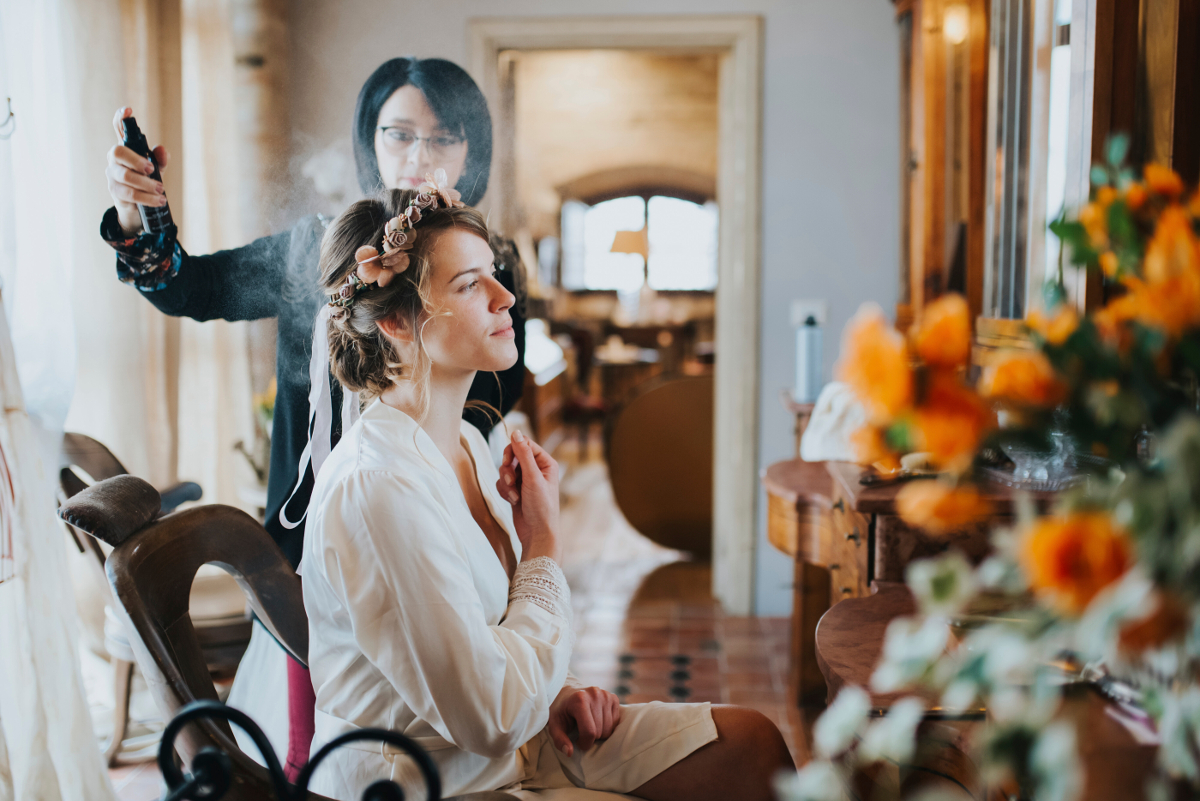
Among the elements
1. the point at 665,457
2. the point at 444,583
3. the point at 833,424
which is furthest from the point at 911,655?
the point at 665,457

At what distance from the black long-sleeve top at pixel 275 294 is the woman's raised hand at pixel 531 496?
0.85ft

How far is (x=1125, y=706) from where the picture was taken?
0.72 meters

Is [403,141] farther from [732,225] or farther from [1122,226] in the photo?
[732,225]

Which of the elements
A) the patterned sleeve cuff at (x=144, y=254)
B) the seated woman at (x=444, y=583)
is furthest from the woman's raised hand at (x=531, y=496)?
the patterned sleeve cuff at (x=144, y=254)

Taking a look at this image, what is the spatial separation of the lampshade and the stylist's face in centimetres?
864

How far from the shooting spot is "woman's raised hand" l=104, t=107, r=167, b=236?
3.98 feet

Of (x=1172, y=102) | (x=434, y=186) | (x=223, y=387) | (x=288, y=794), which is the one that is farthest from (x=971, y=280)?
(x=288, y=794)

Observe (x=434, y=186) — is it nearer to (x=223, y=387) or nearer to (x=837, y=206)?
(x=223, y=387)

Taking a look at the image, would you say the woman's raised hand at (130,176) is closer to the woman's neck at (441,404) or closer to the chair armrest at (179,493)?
the woman's neck at (441,404)

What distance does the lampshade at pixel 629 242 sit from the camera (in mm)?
9906

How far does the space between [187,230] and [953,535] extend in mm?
1436

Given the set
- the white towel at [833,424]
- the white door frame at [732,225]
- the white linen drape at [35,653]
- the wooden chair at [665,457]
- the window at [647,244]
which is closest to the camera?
the white linen drape at [35,653]

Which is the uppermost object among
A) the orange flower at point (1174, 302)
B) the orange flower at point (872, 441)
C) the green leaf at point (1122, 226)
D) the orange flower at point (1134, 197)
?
the orange flower at point (1134, 197)

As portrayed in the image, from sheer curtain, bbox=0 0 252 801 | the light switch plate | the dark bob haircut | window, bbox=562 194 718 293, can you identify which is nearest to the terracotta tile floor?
sheer curtain, bbox=0 0 252 801
